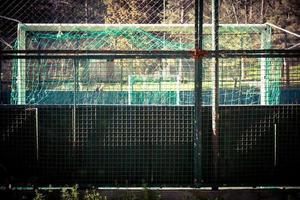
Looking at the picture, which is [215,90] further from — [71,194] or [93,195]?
[71,194]

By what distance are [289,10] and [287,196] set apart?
33030 millimetres

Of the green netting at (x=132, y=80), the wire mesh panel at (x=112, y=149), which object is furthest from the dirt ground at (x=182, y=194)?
the green netting at (x=132, y=80)

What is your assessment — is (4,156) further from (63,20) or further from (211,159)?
(63,20)

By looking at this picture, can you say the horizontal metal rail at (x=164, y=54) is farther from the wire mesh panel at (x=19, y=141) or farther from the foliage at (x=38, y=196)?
the foliage at (x=38, y=196)

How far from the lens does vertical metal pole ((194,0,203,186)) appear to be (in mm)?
6879

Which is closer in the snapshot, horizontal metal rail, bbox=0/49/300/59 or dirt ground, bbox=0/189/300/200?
horizontal metal rail, bbox=0/49/300/59

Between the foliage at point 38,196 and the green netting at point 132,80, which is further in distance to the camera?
the green netting at point 132,80

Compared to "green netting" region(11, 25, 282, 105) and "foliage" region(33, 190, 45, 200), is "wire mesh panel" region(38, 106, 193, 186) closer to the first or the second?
"foliage" region(33, 190, 45, 200)

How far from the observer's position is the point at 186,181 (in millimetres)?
7160

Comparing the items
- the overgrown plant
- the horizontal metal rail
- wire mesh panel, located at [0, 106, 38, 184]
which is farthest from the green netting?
the overgrown plant

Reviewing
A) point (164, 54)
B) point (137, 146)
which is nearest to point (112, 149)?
point (137, 146)

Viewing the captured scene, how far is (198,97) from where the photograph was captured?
6.93m

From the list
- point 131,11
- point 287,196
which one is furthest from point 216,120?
point 131,11

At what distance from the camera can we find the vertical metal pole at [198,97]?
6879mm
